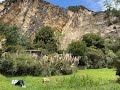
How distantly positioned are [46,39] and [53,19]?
788 cm

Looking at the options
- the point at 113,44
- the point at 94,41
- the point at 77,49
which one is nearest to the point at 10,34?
the point at 77,49

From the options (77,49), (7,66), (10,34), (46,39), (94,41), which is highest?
(10,34)

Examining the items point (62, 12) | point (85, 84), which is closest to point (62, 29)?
point (62, 12)

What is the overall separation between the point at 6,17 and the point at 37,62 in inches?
1059

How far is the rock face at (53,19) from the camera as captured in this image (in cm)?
4997

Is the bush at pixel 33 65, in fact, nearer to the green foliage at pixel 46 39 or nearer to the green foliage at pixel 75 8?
the green foliage at pixel 46 39

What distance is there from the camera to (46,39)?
4409 centimetres

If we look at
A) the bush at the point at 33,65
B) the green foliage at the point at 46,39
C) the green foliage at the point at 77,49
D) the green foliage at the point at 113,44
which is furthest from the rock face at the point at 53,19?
the bush at the point at 33,65

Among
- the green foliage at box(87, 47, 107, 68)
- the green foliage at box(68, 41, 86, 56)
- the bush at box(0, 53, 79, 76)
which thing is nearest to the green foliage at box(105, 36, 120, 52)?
the green foliage at box(68, 41, 86, 56)

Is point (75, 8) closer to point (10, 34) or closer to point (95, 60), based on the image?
point (10, 34)

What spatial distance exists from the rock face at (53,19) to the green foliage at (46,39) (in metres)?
4.35

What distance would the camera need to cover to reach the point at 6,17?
5197 centimetres

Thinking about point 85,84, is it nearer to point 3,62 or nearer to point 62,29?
point 3,62

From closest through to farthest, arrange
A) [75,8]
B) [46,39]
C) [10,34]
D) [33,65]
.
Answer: [33,65] < [10,34] < [46,39] < [75,8]
